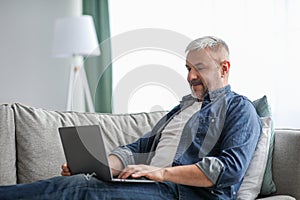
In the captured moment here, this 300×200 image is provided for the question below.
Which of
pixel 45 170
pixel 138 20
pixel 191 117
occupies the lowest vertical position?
pixel 45 170

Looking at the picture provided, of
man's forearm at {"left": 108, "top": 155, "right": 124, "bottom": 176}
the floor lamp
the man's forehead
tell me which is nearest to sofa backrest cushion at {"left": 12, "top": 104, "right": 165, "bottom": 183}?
man's forearm at {"left": 108, "top": 155, "right": 124, "bottom": 176}

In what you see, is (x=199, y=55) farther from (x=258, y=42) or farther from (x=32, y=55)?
(x=32, y=55)

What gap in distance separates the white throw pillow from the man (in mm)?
85

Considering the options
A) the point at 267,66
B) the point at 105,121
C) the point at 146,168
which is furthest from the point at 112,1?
the point at 146,168

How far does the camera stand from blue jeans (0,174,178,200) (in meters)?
1.62

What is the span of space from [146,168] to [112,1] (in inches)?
92.7

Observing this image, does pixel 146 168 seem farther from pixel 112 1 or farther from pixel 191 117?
pixel 112 1

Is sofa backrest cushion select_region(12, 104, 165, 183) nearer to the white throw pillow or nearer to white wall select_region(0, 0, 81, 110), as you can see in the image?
the white throw pillow

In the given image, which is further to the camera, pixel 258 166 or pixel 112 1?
pixel 112 1

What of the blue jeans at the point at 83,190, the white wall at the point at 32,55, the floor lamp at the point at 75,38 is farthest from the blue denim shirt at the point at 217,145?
the white wall at the point at 32,55

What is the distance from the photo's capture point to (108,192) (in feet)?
5.44

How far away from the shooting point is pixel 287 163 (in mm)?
2016

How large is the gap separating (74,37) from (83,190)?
231cm

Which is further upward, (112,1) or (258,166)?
(112,1)
